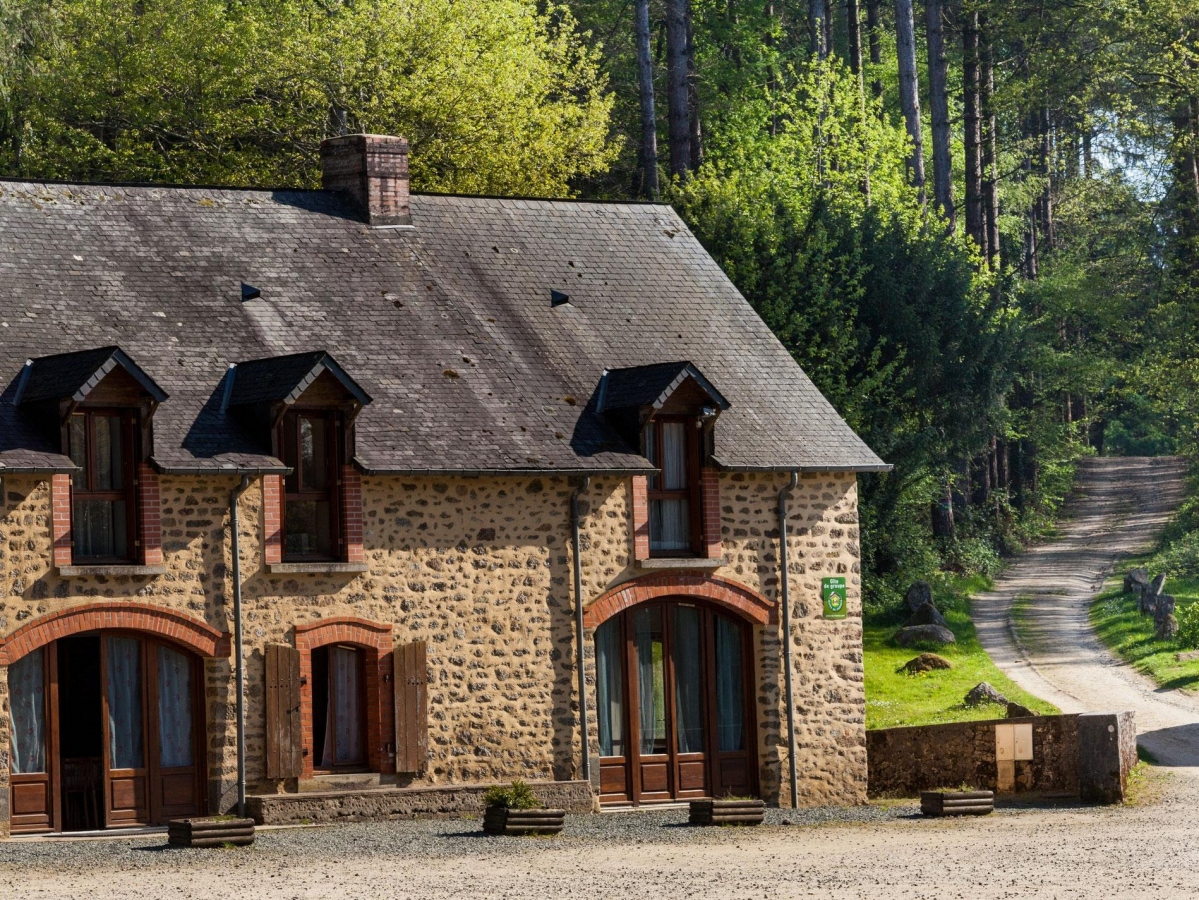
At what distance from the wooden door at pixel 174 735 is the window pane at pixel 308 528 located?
5.11 ft

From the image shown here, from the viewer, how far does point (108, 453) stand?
19734 millimetres

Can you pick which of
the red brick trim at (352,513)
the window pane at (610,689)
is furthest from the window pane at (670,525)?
the red brick trim at (352,513)

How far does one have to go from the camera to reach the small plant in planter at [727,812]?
20.1 metres

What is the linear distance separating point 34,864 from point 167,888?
2250 mm

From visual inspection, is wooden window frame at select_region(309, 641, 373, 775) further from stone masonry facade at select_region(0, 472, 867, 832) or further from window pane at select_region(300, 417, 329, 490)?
window pane at select_region(300, 417, 329, 490)

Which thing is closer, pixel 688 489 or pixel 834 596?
pixel 688 489

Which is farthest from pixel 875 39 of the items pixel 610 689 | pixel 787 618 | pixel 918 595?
pixel 610 689

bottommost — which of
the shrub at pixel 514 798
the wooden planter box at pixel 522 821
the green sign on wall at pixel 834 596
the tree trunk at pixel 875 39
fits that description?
the wooden planter box at pixel 522 821

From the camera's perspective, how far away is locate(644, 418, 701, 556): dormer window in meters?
22.5

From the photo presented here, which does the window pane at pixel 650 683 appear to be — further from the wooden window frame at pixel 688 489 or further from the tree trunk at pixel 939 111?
the tree trunk at pixel 939 111

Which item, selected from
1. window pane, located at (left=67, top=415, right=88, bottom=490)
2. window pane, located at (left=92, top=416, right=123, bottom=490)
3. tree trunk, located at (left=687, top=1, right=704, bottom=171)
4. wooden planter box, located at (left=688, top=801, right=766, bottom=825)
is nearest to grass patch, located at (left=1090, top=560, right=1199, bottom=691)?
wooden planter box, located at (left=688, top=801, right=766, bottom=825)

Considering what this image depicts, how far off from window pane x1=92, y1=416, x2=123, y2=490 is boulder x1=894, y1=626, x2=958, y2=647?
1658 cm

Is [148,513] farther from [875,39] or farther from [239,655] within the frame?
[875,39]

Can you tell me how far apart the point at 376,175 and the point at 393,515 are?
5.01 meters
